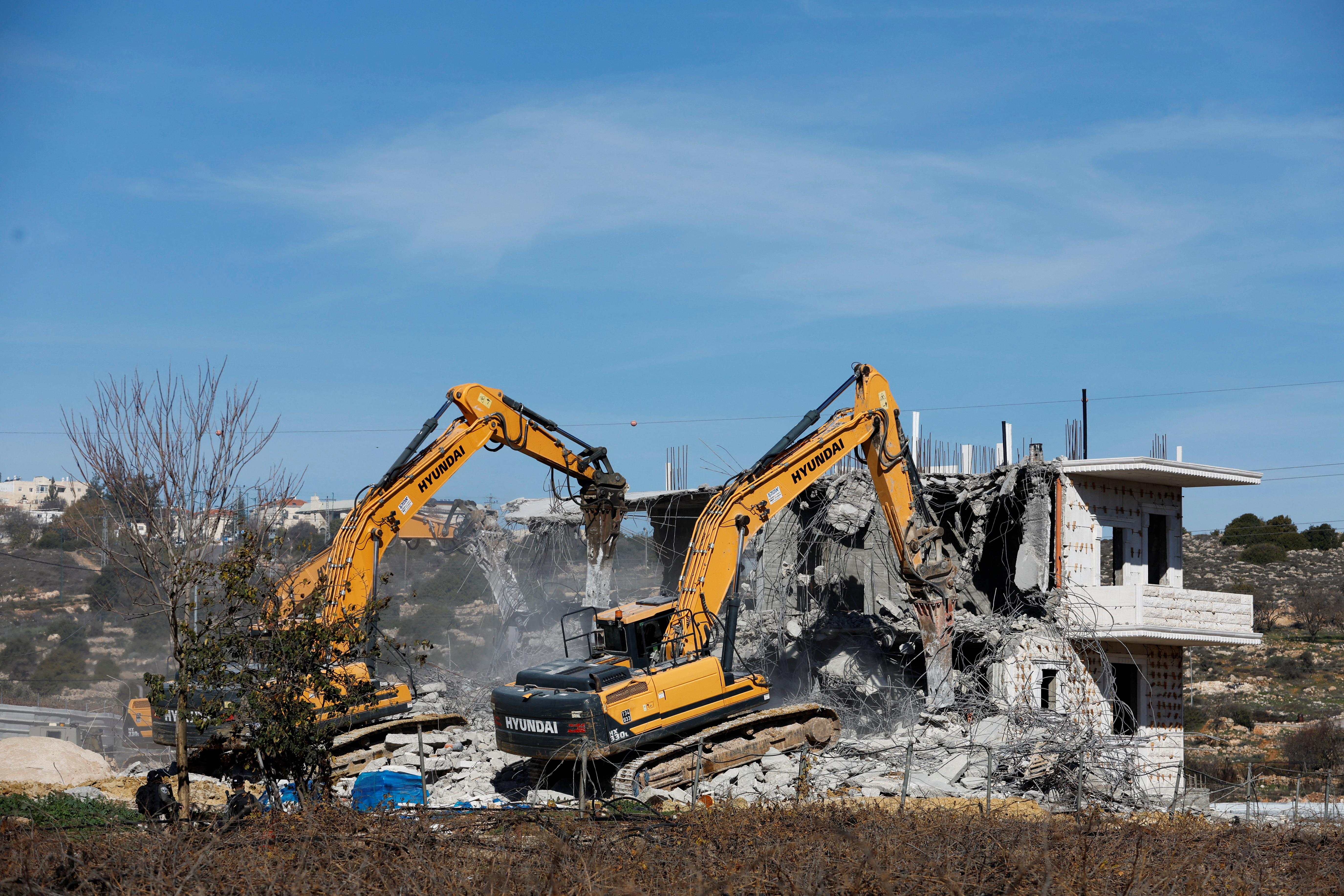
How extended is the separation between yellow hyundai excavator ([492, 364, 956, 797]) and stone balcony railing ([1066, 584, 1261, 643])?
4.61 m

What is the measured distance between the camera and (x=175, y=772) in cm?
1703

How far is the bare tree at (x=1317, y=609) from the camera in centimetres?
6075

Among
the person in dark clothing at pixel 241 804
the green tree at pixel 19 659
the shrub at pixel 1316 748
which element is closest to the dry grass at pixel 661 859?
the person in dark clothing at pixel 241 804

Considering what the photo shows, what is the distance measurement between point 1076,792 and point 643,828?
26.1ft

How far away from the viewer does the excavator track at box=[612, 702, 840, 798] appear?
17.2 m

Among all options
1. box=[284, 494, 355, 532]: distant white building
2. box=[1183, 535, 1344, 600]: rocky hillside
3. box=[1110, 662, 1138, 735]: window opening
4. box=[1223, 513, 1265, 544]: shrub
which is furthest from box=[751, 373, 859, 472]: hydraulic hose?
box=[1223, 513, 1265, 544]: shrub

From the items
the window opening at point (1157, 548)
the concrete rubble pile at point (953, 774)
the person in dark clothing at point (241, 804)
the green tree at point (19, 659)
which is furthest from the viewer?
the green tree at point (19, 659)

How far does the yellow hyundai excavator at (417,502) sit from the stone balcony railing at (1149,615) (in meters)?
10.4

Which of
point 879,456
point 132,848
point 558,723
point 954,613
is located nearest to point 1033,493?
point 954,613

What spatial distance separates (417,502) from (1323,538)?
245 ft

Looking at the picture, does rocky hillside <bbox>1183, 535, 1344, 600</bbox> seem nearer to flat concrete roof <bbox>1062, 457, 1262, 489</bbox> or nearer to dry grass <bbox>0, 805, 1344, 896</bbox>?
flat concrete roof <bbox>1062, 457, 1262, 489</bbox>

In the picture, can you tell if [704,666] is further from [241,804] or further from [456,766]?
[241,804]

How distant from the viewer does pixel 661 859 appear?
1079 centimetres

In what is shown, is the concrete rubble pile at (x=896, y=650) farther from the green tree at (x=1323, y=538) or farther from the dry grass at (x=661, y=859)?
the green tree at (x=1323, y=538)
